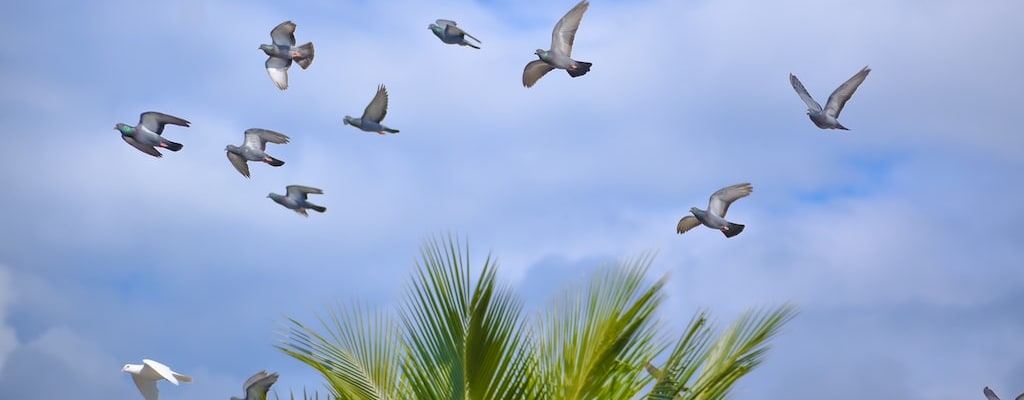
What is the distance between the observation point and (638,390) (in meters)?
8.03

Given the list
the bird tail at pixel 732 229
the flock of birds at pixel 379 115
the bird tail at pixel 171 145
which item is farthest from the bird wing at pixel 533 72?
the bird tail at pixel 171 145

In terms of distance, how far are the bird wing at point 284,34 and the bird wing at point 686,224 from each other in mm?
6425

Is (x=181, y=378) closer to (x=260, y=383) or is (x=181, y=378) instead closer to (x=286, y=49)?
(x=260, y=383)

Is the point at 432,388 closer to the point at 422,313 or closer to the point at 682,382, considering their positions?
the point at 422,313

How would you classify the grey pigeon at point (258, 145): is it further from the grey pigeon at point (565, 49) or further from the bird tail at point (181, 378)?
the bird tail at point (181, 378)

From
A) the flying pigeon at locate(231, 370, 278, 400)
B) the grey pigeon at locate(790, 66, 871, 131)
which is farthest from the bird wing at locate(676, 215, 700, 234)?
the flying pigeon at locate(231, 370, 278, 400)

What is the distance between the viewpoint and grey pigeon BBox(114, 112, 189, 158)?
16734 mm

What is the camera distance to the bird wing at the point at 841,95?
19.1 metres

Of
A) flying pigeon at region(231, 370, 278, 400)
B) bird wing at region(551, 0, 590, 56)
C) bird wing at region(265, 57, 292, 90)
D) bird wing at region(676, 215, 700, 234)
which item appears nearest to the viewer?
flying pigeon at region(231, 370, 278, 400)

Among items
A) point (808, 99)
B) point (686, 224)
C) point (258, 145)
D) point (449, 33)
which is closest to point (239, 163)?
point (258, 145)

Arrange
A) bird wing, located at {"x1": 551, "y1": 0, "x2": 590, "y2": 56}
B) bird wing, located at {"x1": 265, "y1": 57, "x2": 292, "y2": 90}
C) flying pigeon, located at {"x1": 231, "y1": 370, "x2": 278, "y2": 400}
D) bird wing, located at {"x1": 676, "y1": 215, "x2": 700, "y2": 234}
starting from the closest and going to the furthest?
flying pigeon, located at {"x1": 231, "y1": 370, "x2": 278, "y2": 400} < bird wing, located at {"x1": 551, "y1": 0, "x2": 590, "y2": 56} < bird wing, located at {"x1": 676, "y1": 215, "x2": 700, "y2": 234} < bird wing, located at {"x1": 265, "y1": 57, "x2": 292, "y2": 90}

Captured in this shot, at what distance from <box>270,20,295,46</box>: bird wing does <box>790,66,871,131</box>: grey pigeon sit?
7.59 m

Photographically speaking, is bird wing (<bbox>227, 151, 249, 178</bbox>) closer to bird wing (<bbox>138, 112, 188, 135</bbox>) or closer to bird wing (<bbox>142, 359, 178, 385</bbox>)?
bird wing (<bbox>138, 112, 188, 135</bbox>)

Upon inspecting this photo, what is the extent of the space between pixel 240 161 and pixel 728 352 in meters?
11.5
